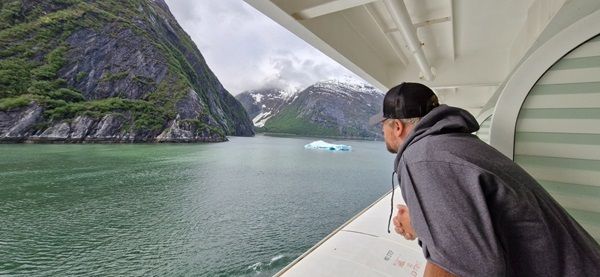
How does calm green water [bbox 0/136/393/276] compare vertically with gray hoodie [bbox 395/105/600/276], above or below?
Result: below

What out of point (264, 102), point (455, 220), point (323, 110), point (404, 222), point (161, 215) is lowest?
point (161, 215)

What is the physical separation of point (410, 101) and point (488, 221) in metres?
0.39

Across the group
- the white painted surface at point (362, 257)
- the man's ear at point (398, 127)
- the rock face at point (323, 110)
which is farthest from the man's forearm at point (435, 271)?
the rock face at point (323, 110)

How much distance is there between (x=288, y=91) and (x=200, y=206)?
132 m

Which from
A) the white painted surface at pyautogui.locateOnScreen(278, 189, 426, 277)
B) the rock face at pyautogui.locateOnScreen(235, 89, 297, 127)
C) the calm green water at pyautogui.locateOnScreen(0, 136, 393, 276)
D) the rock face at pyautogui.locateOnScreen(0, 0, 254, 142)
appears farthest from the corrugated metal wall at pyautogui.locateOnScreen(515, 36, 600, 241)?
the rock face at pyautogui.locateOnScreen(235, 89, 297, 127)

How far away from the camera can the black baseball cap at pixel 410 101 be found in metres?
0.78

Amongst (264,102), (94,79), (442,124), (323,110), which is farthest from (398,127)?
(264,102)

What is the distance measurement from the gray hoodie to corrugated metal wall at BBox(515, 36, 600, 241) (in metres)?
0.61

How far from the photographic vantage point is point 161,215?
1073 cm

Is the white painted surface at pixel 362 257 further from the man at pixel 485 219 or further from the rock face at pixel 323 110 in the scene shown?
the rock face at pixel 323 110

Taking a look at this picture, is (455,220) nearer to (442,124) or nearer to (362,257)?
(442,124)

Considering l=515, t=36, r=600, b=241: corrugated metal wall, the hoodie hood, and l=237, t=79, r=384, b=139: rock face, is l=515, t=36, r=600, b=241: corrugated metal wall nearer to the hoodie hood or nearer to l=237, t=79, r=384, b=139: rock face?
the hoodie hood

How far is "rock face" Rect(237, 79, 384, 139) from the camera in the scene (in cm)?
8612

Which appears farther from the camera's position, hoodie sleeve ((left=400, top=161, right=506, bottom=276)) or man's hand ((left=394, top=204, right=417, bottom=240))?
man's hand ((left=394, top=204, right=417, bottom=240))
